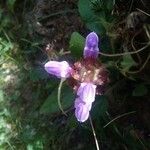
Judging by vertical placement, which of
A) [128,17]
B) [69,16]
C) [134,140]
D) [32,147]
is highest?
[128,17]

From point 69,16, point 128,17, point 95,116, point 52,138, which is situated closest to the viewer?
point 128,17

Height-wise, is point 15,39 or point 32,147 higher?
point 15,39

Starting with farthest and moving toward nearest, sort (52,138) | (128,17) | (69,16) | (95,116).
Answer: (69,16), (52,138), (95,116), (128,17)

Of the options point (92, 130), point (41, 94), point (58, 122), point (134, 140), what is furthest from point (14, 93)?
point (134, 140)

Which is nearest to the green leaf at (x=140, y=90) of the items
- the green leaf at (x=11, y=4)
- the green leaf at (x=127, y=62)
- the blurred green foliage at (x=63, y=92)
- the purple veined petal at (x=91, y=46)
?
the blurred green foliage at (x=63, y=92)

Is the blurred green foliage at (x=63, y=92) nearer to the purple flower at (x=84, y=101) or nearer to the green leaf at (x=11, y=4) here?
the green leaf at (x=11, y=4)

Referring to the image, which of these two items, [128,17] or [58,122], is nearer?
[128,17]

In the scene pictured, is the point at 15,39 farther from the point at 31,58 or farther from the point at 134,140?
the point at 134,140

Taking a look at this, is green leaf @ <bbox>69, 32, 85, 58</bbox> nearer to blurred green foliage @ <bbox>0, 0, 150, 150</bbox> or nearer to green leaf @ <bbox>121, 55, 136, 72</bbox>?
blurred green foliage @ <bbox>0, 0, 150, 150</bbox>
